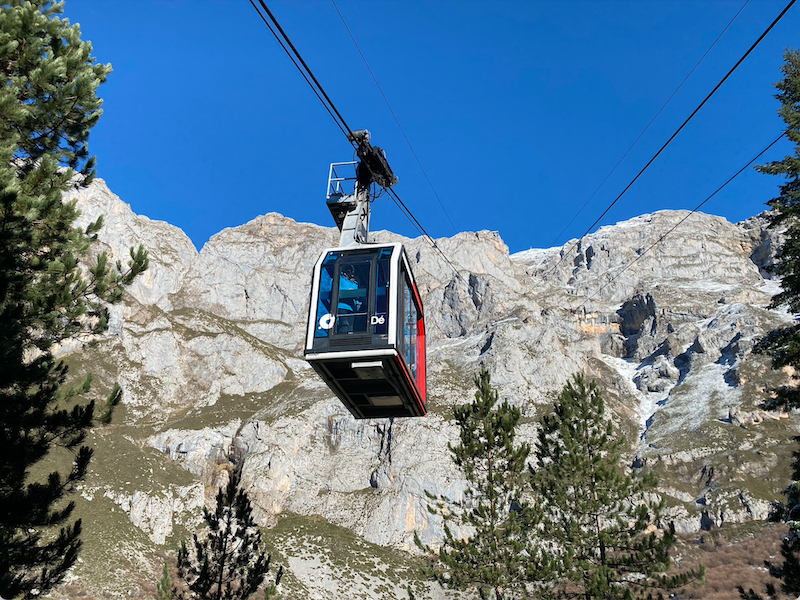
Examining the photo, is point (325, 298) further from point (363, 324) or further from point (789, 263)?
point (789, 263)

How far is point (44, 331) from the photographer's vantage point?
41.3 ft

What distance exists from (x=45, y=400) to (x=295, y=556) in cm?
8893

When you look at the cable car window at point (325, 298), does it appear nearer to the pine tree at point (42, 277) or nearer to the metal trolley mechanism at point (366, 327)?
the metal trolley mechanism at point (366, 327)

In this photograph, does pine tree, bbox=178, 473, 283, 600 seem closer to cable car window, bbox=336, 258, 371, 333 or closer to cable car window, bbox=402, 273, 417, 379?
cable car window, bbox=402, 273, 417, 379

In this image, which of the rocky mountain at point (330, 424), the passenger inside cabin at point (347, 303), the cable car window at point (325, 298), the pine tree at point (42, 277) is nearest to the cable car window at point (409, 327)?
the passenger inside cabin at point (347, 303)

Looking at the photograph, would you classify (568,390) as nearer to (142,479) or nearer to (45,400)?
(45,400)

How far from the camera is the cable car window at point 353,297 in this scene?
44.0 feet

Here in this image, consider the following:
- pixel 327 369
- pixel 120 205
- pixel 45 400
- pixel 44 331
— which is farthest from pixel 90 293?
pixel 120 205

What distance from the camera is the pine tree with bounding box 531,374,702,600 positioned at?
24641 mm

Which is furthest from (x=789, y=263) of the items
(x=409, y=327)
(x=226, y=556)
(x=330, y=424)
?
(x=330, y=424)

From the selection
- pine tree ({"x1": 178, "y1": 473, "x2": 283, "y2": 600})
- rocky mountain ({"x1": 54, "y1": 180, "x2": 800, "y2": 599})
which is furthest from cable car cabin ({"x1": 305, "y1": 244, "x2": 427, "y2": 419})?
rocky mountain ({"x1": 54, "y1": 180, "x2": 800, "y2": 599})

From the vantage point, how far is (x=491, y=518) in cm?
2592

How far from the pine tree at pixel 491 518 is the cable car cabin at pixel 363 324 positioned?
1263 centimetres

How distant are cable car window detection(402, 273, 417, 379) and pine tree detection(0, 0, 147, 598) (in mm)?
6866
